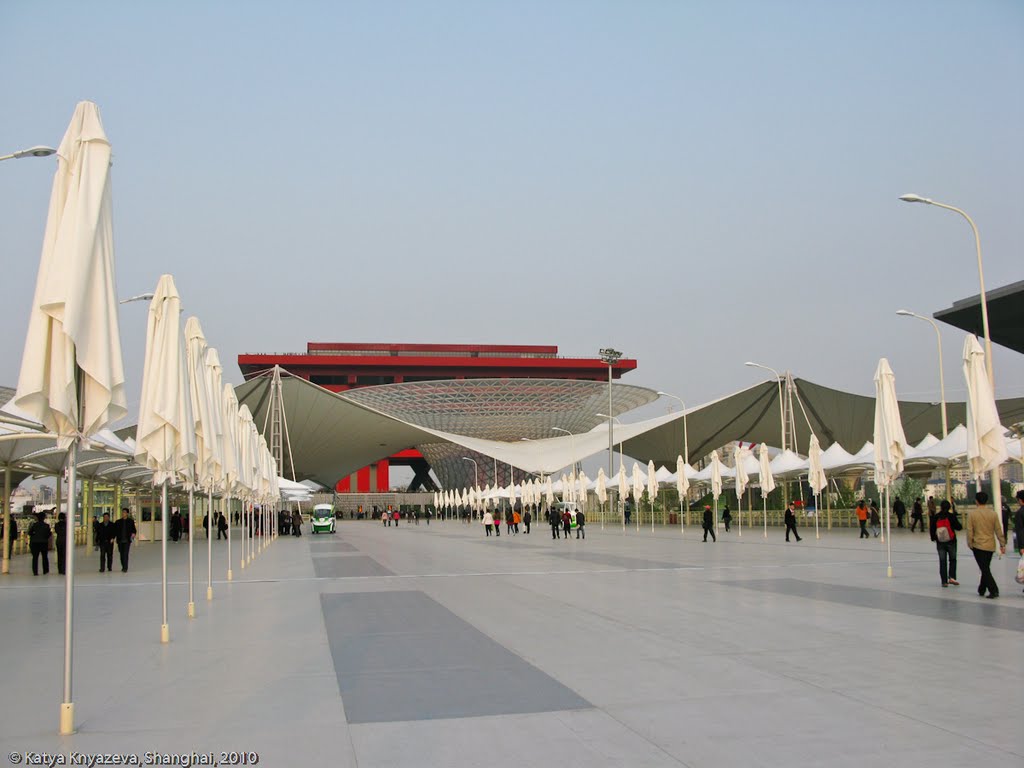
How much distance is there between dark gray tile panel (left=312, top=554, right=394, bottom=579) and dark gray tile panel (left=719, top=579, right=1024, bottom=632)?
281 inches

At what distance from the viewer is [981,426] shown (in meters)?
16.2

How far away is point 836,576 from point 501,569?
6.35 metres

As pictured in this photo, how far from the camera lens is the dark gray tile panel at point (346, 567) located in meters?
18.6

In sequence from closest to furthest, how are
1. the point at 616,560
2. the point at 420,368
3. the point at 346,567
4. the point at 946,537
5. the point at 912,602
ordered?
the point at 912,602
the point at 946,537
the point at 346,567
the point at 616,560
the point at 420,368

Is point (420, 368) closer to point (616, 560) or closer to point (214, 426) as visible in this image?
point (616, 560)

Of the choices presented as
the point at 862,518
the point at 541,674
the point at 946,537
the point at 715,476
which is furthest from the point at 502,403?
the point at 541,674

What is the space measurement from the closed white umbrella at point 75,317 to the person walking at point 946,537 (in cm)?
1071

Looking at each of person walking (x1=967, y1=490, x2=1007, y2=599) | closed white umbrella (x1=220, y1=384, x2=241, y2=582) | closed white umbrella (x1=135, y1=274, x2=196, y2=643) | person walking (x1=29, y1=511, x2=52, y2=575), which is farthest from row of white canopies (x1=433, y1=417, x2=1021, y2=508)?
closed white umbrella (x1=135, y1=274, x2=196, y2=643)

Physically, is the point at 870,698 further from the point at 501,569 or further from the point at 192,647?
the point at 501,569

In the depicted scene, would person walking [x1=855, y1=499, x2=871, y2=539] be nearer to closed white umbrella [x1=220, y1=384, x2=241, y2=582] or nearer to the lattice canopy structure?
closed white umbrella [x1=220, y1=384, x2=241, y2=582]

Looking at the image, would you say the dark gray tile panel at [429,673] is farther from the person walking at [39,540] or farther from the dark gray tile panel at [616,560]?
the person walking at [39,540]

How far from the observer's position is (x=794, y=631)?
9.48 m

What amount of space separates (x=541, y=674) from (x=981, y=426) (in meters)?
11.6

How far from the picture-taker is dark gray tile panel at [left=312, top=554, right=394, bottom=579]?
18573mm
